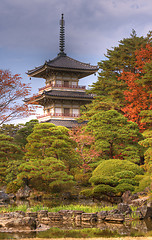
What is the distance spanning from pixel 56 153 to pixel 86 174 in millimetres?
3671

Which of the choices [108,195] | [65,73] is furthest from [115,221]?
[65,73]

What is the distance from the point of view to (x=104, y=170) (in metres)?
16.4

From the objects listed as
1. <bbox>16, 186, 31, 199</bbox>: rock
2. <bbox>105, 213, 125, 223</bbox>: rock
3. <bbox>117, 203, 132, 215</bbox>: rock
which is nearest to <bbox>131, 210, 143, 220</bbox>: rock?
<bbox>117, 203, 132, 215</bbox>: rock

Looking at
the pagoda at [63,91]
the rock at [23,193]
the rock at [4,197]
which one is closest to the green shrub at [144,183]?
the rock at [23,193]

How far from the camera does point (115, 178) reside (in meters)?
15.4

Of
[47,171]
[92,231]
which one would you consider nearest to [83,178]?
[47,171]

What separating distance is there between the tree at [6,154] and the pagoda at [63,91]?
9.87 metres

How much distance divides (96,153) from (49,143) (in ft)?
11.5

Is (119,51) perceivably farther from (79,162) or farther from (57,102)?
(79,162)

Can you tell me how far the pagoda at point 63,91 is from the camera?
31188 millimetres

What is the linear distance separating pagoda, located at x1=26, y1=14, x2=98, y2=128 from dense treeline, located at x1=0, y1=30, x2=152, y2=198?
583 cm


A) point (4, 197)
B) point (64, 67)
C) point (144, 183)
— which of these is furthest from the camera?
point (64, 67)

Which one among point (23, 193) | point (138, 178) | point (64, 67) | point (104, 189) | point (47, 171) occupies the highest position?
point (64, 67)

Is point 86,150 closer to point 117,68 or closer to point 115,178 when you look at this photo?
point 115,178
